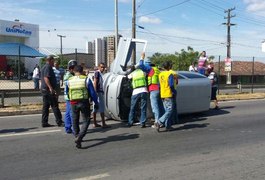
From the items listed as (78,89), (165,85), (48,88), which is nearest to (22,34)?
(48,88)

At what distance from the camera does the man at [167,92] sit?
31.9 feet

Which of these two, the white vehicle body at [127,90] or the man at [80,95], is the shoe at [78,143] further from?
the white vehicle body at [127,90]

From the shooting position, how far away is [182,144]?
830cm

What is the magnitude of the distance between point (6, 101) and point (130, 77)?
7987 mm

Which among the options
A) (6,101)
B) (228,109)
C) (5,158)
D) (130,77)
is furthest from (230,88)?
(5,158)

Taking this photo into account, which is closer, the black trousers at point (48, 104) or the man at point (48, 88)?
the man at point (48, 88)

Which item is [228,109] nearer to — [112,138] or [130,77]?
[130,77]

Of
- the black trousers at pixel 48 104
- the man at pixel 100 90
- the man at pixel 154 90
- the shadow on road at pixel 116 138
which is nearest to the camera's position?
the shadow on road at pixel 116 138

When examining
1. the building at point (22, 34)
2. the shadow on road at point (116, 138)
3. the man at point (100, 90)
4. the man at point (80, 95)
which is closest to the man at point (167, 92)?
the shadow on road at point (116, 138)

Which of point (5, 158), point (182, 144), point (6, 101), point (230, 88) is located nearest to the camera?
point (5, 158)

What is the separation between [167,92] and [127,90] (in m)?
1.30

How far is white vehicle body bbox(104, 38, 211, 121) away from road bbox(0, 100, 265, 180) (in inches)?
20.1

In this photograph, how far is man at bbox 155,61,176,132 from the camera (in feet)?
31.9

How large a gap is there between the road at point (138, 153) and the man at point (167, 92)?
0.34 m
